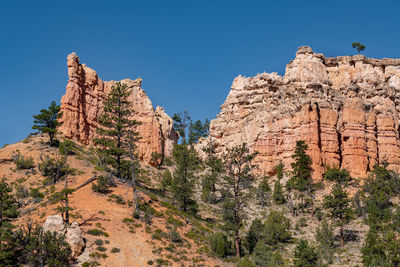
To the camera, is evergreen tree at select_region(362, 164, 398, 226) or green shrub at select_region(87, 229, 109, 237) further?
evergreen tree at select_region(362, 164, 398, 226)

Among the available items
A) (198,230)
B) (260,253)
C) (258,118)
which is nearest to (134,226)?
(198,230)

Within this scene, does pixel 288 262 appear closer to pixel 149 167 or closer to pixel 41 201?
pixel 41 201

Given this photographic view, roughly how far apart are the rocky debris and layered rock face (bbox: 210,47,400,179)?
4651cm

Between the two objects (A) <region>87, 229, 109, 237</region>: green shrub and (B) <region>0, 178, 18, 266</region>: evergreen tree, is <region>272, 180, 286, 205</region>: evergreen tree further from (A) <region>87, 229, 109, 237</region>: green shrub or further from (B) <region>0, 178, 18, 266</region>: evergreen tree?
(B) <region>0, 178, 18, 266</region>: evergreen tree

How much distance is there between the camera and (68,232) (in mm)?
33781

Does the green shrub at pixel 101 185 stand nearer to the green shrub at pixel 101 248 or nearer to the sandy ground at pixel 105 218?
the sandy ground at pixel 105 218

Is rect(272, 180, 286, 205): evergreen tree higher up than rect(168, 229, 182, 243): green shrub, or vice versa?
rect(272, 180, 286, 205): evergreen tree

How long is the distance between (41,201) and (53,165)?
848 cm

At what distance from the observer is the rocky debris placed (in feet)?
109

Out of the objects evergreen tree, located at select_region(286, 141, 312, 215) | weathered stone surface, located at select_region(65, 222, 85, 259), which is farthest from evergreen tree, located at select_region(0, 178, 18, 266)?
evergreen tree, located at select_region(286, 141, 312, 215)

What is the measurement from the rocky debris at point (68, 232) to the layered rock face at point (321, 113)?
153 feet

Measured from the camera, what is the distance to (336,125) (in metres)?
75.6

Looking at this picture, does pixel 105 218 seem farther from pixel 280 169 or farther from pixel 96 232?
pixel 280 169

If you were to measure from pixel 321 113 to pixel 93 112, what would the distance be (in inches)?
1666
